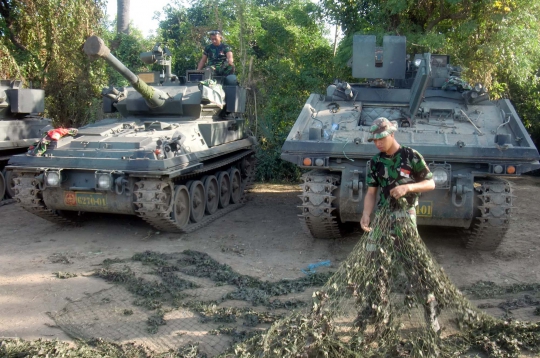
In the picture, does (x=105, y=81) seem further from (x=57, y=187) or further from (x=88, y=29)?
(x=57, y=187)

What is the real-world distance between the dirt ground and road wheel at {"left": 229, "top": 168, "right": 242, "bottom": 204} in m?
0.62

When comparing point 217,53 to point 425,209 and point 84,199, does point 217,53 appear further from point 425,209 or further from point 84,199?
point 425,209

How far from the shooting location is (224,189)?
10.2 m

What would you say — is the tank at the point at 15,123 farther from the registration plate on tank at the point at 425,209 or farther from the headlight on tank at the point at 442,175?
the headlight on tank at the point at 442,175

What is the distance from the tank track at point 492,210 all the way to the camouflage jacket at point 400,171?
245 centimetres

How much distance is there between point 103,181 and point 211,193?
2453mm

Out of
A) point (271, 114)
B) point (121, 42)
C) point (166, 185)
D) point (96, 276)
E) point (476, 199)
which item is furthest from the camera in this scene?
point (121, 42)

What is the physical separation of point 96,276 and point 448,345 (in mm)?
3825

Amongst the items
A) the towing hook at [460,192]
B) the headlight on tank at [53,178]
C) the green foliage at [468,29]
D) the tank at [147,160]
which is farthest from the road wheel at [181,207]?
the green foliage at [468,29]

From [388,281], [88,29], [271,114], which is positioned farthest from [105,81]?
[388,281]

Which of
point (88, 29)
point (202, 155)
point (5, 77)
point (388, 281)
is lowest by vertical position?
point (388, 281)

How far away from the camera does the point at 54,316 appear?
5.02 m

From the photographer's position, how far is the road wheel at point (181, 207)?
8016 mm

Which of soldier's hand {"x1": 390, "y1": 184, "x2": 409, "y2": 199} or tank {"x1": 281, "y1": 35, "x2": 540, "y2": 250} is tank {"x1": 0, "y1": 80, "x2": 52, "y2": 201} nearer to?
tank {"x1": 281, "y1": 35, "x2": 540, "y2": 250}
